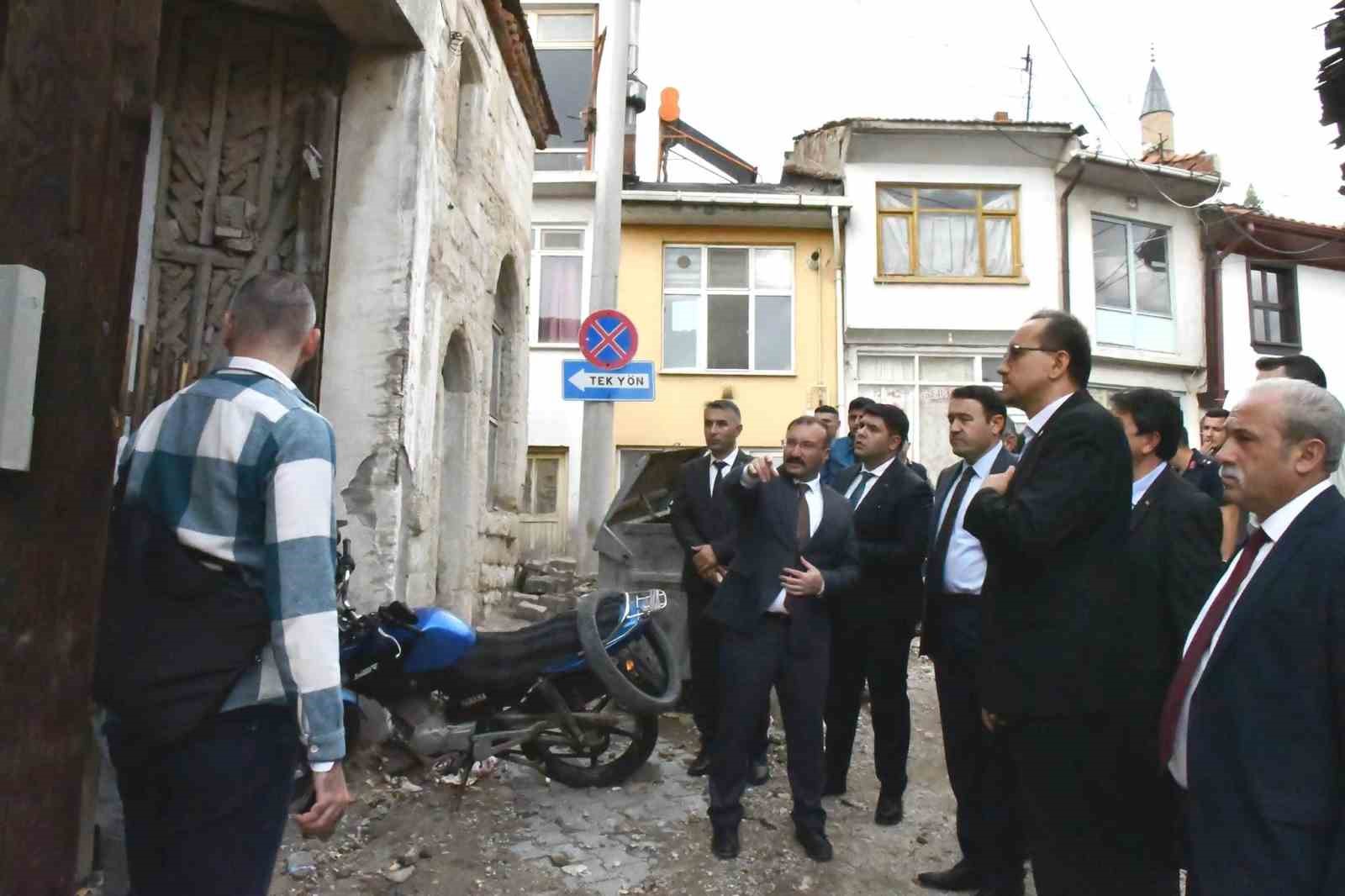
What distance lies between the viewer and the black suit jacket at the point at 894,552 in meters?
4.89

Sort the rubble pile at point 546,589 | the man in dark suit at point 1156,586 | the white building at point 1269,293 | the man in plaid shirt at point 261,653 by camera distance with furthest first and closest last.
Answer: the white building at point 1269,293 < the rubble pile at point 546,589 < the man in dark suit at point 1156,586 < the man in plaid shirt at point 261,653

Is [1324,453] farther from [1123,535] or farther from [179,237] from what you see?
[179,237]

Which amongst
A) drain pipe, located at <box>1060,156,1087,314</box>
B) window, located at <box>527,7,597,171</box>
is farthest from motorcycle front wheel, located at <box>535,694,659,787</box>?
drain pipe, located at <box>1060,156,1087,314</box>

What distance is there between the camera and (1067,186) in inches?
678

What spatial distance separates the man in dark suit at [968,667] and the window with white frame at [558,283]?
13.2 meters

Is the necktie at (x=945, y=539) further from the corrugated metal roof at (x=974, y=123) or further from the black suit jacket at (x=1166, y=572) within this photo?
the corrugated metal roof at (x=974, y=123)

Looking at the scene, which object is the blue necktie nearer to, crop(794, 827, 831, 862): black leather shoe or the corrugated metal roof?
crop(794, 827, 831, 862): black leather shoe

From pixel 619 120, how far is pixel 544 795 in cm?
632

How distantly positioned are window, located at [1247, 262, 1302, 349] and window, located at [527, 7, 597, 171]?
1273cm

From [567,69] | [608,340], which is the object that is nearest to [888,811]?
[608,340]

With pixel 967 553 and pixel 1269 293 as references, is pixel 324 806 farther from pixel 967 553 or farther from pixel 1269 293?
pixel 1269 293

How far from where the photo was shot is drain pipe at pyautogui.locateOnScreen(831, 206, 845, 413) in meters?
16.9

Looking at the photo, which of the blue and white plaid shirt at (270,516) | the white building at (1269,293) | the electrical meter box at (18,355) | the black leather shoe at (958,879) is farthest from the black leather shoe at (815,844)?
the white building at (1269,293)

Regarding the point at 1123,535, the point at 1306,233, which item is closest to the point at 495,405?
the point at 1123,535
